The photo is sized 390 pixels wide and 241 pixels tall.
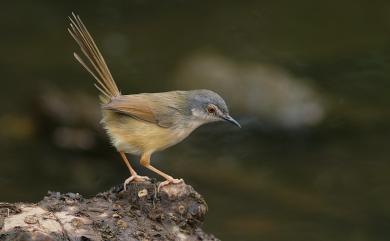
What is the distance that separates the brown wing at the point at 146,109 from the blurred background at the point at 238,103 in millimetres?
2739

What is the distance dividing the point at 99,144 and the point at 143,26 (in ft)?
15.0

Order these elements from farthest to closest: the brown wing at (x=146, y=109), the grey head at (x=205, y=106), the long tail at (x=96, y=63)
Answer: the long tail at (x=96, y=63), the grey head at (x=205, y=106), the brown wing at (x=146, y=109)

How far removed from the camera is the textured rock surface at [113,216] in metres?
4.88

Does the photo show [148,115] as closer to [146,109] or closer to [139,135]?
[146,109]

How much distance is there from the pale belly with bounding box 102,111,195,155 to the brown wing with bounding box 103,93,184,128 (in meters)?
0.05

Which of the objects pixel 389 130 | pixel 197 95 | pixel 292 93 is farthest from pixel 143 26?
pixel 197 95

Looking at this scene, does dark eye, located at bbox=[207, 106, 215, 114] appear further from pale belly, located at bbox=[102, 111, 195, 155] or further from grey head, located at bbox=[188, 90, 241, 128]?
pale belly, located at bbox=[102, 111, 195, 155]

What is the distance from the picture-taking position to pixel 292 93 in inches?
488

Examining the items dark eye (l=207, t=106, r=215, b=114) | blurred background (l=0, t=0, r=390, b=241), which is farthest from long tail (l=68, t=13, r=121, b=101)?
blurred background (l=0, t=0, r=390, b=241)

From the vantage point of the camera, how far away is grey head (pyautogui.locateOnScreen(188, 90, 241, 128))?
21.7 ft

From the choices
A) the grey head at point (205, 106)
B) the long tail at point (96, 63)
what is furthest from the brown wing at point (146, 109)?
the long tail at point (96, 63)

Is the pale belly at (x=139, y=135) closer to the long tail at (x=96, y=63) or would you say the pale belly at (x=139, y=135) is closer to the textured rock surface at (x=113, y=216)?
the long tail at (x=96, y=63)

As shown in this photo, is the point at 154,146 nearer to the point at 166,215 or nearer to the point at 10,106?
the point at 166,215

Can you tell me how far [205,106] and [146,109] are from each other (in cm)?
48
